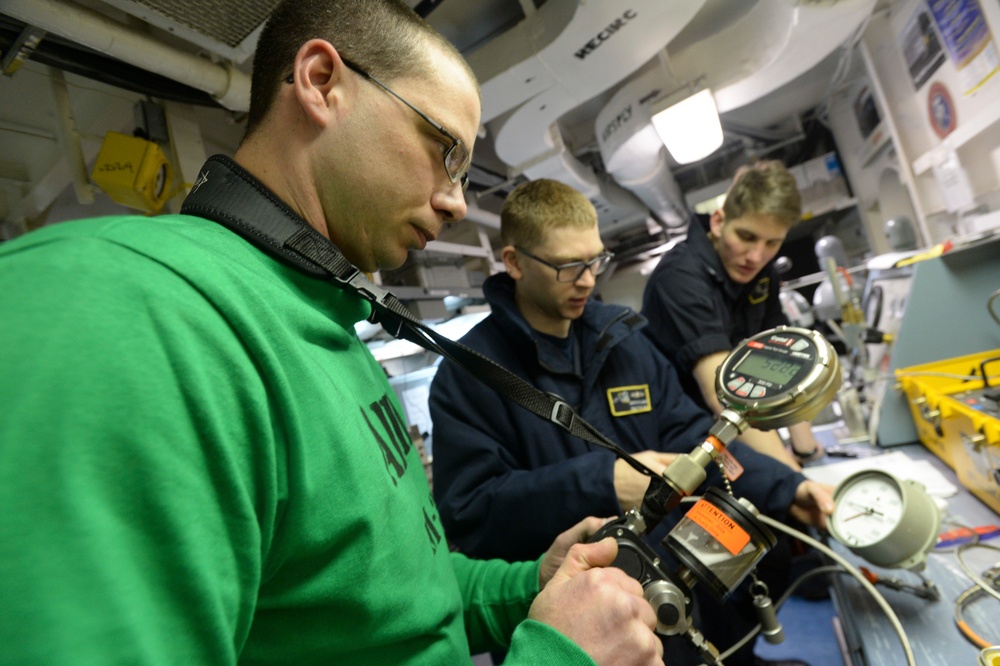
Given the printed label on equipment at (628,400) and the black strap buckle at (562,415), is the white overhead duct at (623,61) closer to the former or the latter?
the printed label on equipment at (628,400)

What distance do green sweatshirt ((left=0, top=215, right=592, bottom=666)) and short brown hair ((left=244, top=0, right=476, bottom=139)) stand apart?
0.31 meters

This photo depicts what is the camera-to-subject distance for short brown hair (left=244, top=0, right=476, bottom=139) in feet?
2.30

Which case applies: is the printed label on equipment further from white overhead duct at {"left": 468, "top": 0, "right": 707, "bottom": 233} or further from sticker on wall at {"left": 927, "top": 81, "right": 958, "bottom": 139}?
sticker on wall at {"left": 927, "top": 81, "right": 958, "bottom": 139}

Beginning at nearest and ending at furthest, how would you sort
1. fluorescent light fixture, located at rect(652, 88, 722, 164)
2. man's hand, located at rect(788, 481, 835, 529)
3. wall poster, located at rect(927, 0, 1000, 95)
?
man's hand, located at rect(788, 481, 835, 529), wall poster, located at rect(927, 0, 1000, 95), fluorescent light fixture, located at rect(652, 88, 722, 164)

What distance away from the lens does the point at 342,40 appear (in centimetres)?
70

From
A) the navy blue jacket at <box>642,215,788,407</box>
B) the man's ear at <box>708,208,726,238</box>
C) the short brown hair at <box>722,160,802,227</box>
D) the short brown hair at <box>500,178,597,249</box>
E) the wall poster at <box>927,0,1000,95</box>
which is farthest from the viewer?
the wall poster at <box>927,0,1000,95</box>

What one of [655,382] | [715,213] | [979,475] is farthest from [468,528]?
[715,213]

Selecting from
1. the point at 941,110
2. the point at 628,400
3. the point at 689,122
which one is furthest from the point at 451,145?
the point at 941,110

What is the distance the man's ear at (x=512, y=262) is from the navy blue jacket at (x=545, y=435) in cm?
3

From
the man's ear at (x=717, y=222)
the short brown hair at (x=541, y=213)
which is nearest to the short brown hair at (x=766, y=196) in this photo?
the man's ear at (x=717, y=222)

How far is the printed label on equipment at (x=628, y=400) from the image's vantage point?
52.9 inches

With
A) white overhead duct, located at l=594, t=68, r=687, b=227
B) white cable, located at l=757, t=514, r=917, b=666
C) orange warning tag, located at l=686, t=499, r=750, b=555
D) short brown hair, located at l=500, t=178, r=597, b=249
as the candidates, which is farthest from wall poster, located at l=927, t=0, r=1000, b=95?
orange warning tag, located at l=686, t=499, r=750, b=555

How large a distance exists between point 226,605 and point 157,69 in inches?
70.1

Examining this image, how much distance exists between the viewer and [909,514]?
39.5 inches
